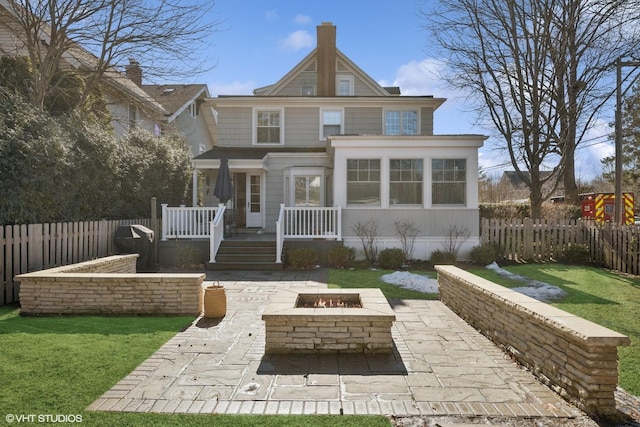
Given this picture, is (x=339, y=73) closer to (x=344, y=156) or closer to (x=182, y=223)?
(x=344, y=156)

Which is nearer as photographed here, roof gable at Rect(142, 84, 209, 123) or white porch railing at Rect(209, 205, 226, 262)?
white porch railing at Rect(209, 205, 226, 262)

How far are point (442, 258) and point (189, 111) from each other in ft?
60.9

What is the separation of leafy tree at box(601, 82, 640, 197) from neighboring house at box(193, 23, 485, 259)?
46.2ft

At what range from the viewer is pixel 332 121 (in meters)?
16.2

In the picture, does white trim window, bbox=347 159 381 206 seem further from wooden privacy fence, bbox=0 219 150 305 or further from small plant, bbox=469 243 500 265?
wooden privacy fence, bbox=0 219 150 305

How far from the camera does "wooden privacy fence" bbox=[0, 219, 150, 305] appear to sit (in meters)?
6.73

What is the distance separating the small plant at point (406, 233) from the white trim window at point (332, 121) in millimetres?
5634

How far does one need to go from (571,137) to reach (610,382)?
13.7 metres

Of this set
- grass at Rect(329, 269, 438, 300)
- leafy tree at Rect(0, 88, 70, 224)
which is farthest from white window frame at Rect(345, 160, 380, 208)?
leafy tree at Rect(0, 88, 70, 224)

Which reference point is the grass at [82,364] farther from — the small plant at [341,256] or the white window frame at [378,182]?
the white window frame at [378,182]

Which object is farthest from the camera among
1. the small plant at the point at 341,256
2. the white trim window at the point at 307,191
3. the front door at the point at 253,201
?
the front door at the point at 253,201

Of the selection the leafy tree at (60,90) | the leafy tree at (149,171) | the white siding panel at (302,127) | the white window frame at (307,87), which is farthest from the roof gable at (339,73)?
the leafy tree at (60,90)

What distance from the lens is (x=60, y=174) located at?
8312 mm

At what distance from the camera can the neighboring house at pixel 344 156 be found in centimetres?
1230
